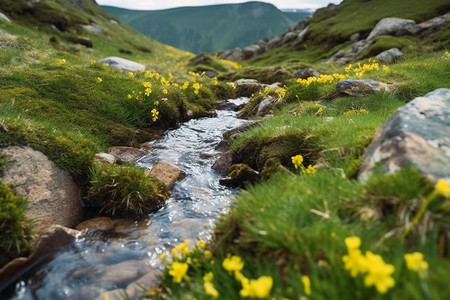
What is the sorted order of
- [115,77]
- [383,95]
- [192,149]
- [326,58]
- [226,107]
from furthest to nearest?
[326,58]
[226,107]
[115,77]
[192,149]
[383,95]

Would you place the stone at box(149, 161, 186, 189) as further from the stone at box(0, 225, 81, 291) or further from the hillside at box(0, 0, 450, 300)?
the stone at box(0, 225, 81, 291)

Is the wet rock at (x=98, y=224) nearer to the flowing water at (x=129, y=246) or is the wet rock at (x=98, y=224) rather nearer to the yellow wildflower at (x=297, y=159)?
the flowing water at (x=129, y=246)

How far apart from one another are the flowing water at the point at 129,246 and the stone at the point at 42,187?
76 centimetres

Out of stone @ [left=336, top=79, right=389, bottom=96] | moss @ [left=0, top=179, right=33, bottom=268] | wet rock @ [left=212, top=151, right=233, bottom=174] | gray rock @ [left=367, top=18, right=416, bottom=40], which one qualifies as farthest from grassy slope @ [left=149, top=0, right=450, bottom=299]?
gray rock @ [left=367, top=18, right=416, bottom=40]

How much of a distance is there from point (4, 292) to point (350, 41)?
57.3m

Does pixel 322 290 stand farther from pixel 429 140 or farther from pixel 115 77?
pixel 115 77

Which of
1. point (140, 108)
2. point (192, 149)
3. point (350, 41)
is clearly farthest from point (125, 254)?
point (350, 41)

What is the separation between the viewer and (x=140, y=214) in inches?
267

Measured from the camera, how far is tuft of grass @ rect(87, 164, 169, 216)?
6.80m

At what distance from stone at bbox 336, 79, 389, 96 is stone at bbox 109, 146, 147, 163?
736 cm

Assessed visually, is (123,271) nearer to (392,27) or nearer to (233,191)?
(233,191)

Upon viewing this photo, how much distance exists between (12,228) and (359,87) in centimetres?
1068

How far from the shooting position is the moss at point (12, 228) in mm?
4742

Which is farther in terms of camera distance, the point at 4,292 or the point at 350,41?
the point at 350,41
